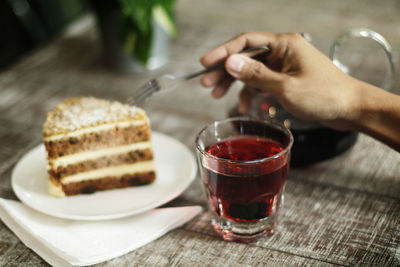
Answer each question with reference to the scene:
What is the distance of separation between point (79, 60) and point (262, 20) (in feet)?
2.68

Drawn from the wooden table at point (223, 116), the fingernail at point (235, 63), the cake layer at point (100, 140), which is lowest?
the wooden table at point (223, 116)

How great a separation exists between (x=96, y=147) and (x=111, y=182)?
0.09 meters

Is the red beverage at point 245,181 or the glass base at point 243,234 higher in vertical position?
the red beverage at point 245,181

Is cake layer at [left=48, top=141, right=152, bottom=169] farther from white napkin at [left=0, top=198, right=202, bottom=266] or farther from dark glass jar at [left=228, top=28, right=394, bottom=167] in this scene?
dark glass jar at [left=228, top=28, right=394, bottom=167]

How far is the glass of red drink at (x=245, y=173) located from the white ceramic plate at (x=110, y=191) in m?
0.14

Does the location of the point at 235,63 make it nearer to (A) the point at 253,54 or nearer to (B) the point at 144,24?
(A) the point at 253,54

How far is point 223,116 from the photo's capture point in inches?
52.7

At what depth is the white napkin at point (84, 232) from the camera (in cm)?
83

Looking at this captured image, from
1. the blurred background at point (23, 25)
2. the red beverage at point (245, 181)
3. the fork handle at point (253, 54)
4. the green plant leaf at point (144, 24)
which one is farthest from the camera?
the blurred background at point (23, 25)

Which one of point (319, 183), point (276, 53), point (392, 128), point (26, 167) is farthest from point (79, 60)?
point (392, 128)

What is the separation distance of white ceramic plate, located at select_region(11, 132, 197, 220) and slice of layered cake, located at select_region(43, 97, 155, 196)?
3cm

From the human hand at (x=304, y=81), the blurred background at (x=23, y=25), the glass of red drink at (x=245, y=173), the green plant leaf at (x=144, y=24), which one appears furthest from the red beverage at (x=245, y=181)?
the blurred background at (x=23, y=25)

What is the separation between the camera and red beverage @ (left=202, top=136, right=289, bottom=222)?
0.79 m

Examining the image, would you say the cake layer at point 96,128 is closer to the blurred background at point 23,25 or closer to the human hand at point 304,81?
the human hand at point 304,81
